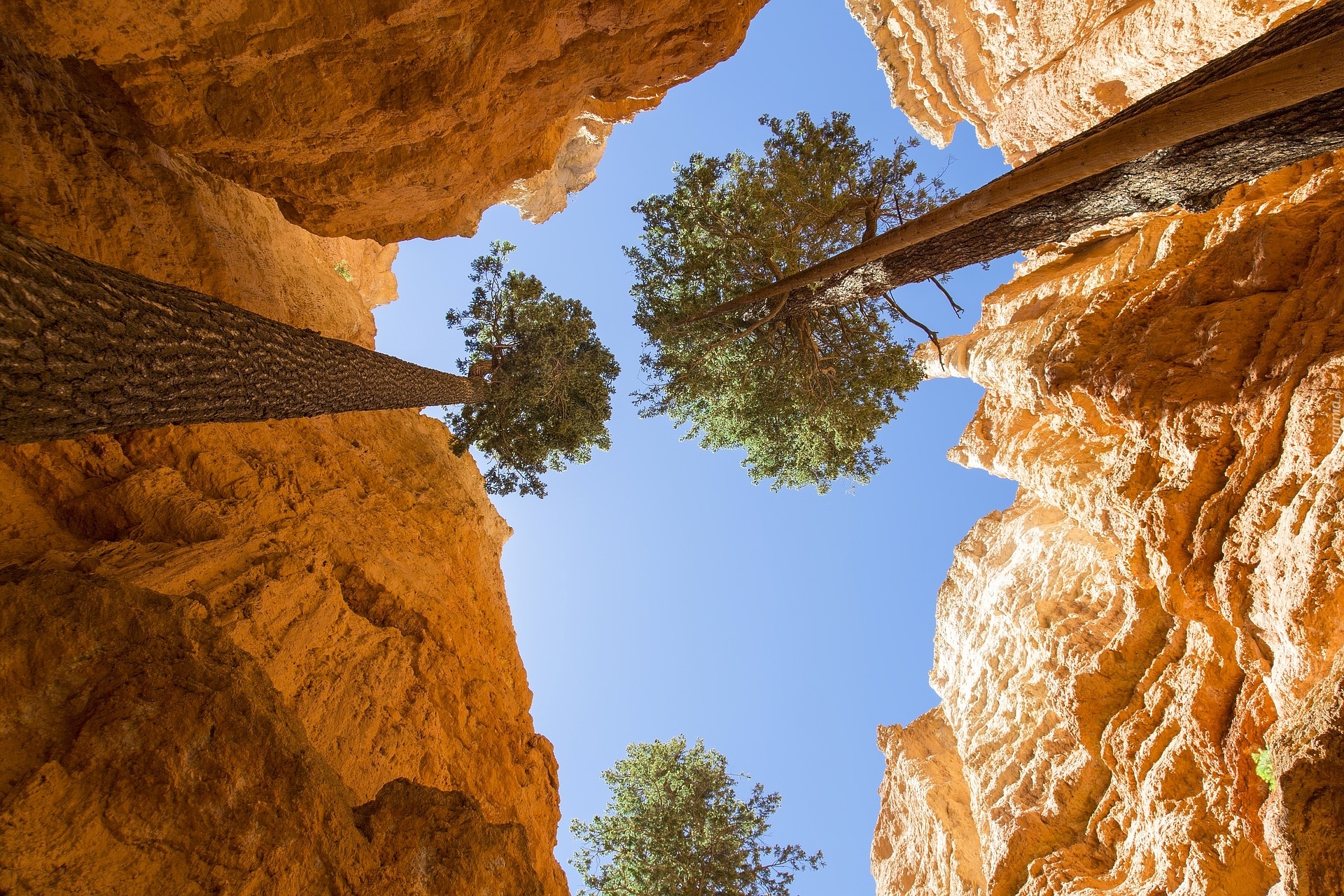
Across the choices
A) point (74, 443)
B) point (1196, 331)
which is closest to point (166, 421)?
point (74, 443)

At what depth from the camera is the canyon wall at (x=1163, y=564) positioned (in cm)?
503

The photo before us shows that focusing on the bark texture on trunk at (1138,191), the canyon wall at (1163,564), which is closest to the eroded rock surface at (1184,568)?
the canyon wall at (1163,564)

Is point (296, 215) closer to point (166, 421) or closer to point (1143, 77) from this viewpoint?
point (166, 421)

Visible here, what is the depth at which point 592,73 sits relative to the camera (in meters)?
7.10

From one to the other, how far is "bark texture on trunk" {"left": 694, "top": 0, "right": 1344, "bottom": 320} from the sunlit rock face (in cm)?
664

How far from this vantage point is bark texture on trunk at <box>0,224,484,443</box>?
3256 millimetres

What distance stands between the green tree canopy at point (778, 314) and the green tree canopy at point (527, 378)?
1.90 meters

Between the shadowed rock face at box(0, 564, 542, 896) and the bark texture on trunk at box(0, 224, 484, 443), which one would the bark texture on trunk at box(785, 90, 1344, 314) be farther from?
the shadowed rock face at box(0, 564, 542, 896)

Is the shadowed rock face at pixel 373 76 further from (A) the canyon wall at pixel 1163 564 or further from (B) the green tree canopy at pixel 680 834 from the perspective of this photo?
(B) the green tree canopy at pixel 680 834

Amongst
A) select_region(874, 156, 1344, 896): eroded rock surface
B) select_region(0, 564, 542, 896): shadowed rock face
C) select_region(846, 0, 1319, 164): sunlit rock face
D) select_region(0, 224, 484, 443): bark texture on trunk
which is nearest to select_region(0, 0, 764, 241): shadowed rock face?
select_region(0, 224, 484, 443): bark texture on trunk

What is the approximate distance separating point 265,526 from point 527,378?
22.9 ft

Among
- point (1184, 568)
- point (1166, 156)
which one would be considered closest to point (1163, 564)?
point (1184, 568)

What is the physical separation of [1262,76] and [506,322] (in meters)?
11.5

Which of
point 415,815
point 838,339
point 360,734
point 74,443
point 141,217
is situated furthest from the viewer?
point 838,339
